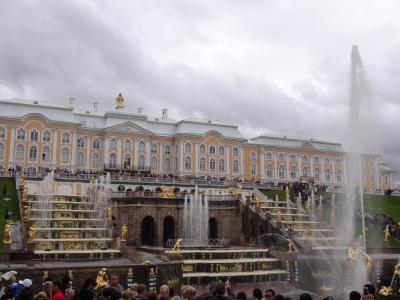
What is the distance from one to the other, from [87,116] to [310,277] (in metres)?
49.9

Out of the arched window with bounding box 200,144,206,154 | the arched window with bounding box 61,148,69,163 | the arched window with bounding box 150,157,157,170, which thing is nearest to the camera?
the arched window with bounding box 61,148,69,163

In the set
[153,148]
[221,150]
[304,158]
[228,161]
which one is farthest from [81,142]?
[304,158]

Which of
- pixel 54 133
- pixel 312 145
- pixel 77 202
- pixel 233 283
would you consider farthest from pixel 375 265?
pixel 312 145

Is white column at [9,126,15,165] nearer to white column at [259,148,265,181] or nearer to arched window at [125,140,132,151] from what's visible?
arched window at [125,140,132,151]

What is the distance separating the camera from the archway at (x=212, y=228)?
1499 inches

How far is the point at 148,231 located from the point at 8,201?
10.6 meters

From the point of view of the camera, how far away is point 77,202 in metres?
32.5

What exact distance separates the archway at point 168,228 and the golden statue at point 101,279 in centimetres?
1590

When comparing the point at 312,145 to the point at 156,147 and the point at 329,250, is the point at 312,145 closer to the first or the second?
the point at 156,147

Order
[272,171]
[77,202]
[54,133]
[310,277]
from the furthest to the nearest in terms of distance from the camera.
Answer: [272,171] < [54,133] < [77,202] < [310,277]

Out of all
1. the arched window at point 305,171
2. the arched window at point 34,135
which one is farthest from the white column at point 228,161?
the arched window at point 34,135

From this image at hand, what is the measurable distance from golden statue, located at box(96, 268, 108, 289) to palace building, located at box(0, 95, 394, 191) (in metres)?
40.1

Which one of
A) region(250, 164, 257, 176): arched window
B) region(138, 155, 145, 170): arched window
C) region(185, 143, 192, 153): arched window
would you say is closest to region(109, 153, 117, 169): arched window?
region(138, 155, 145, 170): arched window

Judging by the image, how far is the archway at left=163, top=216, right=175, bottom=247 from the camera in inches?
1421
